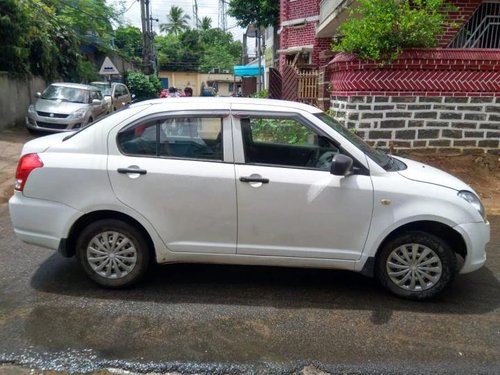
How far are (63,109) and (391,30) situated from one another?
9.79 metres

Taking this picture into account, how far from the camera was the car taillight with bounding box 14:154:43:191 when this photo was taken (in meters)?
3.91

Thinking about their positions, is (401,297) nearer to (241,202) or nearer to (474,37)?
(241,202)

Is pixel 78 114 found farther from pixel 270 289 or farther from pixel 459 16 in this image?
pixel 270 289

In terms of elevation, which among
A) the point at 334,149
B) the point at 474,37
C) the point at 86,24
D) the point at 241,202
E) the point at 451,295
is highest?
the point at 86,24

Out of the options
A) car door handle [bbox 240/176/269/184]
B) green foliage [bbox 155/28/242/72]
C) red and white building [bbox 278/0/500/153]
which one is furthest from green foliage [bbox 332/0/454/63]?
green foliage [bbox 155/28/242/72]

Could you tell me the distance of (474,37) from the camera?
9.48 m

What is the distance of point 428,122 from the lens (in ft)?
26.7

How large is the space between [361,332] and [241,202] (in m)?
1.36

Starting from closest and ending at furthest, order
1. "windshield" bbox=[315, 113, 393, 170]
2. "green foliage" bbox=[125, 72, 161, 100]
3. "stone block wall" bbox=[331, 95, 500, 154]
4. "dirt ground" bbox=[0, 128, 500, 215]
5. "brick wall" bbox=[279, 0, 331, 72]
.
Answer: "windshield" bbox=[315, 113, 393, 170], "dirt ground" bbox=[0, 128, 500, 215], "stone block wall" bbox=[331, 95, 500, 154], "brick wall" bbox=[279, 0, 331, 72], "green foliage" bbox=[125, 72, 161, 100]

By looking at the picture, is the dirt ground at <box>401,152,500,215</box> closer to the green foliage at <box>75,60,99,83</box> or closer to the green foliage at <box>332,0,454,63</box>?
the green foliage at <box>332,0,454,63</box>

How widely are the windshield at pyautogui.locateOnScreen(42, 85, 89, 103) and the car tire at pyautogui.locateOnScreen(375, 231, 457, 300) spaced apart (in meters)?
12.6

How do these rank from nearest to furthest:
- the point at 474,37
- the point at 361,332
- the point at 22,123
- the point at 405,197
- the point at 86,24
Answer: the point at 361,332 < the point at 405,197 < the point at 474,37 < the point at 22,123 < the point at 86,24

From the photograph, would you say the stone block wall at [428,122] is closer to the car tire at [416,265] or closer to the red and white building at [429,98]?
the red and white building at [429,98]

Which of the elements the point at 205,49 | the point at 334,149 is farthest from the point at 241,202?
the point at 205,49
